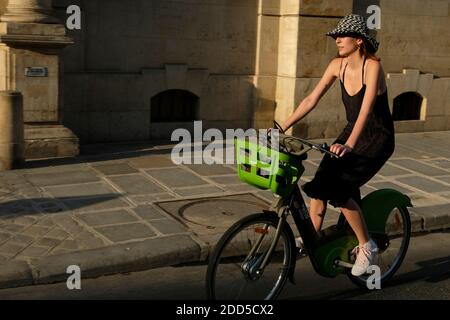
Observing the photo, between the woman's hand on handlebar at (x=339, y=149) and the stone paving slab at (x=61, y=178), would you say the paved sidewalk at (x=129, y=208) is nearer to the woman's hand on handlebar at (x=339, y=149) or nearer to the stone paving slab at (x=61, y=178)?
the stone paving slab at (x=61, y=178)

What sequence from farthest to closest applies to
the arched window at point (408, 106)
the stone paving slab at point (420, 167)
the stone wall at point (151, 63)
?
the arched window at point (408, 106), the stone wall at point (151, 63), the stone paving slab at point (420, 167)

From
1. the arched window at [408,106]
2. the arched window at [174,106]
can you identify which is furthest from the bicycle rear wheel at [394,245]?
the arched window at [408,106]

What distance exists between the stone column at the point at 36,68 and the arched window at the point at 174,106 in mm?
1923

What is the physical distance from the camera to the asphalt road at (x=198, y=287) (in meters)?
4.92

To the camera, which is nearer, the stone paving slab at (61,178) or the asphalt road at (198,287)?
the asphalt road at (198,287)

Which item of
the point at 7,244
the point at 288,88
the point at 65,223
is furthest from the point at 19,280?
the point at 288,88

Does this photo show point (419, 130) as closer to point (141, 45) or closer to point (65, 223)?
point (141, 45)

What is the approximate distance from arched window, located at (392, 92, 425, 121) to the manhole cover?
17.7 ft

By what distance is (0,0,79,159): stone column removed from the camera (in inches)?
327

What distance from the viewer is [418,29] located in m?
11.9
